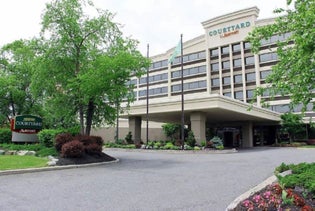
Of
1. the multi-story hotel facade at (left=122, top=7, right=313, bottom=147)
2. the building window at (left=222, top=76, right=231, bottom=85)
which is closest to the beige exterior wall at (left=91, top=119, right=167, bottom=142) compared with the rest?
the multi-story hotel facade at (left=122, top=7, right=313, bottom=147)

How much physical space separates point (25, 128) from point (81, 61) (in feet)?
23.2

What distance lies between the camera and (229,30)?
60.5 m

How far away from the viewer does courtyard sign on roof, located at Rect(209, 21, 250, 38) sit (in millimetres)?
58344

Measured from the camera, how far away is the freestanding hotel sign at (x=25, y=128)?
21.8 meters

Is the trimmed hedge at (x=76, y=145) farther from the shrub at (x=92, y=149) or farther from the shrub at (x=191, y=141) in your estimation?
the shrub at (x=191, y=141)

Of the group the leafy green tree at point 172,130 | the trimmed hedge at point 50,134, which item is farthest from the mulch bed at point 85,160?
the leafy green tree at point 172,130

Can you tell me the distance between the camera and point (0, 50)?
3070cm

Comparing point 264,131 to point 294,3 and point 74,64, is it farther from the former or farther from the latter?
point 294,3

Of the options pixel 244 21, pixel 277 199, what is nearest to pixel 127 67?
pixel 277 199

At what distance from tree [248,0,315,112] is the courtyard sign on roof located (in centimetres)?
5173

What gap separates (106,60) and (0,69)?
18275mm

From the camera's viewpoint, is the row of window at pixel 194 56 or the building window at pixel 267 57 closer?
the building window at pixel 267 57

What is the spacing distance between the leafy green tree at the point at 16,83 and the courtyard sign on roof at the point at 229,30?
4175 centimetres

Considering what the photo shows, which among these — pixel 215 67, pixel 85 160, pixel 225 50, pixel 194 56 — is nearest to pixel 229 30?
pixel 225 50
